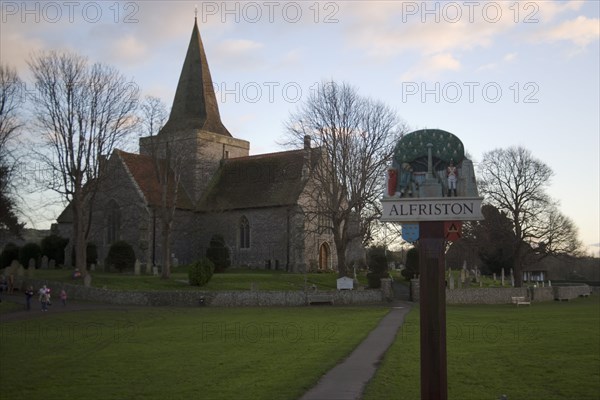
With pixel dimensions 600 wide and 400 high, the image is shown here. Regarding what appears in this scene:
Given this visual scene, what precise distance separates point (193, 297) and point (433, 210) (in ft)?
79.4

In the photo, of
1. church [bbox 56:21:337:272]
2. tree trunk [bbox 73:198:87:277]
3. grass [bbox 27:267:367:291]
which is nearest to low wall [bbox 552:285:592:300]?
grass [bbox 27:267:367:291]

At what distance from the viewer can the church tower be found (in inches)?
1983

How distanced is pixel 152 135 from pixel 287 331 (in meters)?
21.6

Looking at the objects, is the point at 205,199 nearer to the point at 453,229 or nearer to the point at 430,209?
the point at 453,229

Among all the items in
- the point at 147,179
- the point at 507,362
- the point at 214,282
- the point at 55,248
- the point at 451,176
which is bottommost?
the point at 507,362

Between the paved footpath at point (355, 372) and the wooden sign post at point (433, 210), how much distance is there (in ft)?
15.1

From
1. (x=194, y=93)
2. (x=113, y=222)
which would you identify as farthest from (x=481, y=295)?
(x=194, y=93)

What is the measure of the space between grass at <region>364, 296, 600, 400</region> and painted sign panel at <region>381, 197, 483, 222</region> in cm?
532

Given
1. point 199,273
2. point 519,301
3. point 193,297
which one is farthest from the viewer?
point 519,301

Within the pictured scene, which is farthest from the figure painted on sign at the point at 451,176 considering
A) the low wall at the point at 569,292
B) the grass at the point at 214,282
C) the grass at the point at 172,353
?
the low wall at the point at 569,292

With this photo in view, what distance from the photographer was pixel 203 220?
49062 mm

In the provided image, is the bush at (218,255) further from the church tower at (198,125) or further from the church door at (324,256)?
the church tower at (198,125)

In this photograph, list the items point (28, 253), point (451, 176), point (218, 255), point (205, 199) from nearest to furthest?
point (451, 176) → point (218, 255) → point (28, 253) → point (205, 199)

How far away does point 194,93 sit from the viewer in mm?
52781
